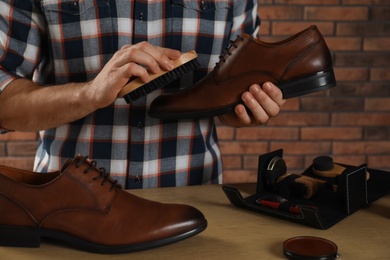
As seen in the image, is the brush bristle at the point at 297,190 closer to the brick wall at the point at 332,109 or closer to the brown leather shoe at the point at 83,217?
the brown leather shoe at the point at 83,217

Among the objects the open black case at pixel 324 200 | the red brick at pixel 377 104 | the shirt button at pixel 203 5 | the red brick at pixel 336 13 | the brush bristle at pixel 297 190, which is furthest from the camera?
the red brick at pixel 377 104

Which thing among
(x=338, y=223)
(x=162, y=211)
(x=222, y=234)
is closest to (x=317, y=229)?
(x=338, y=223)

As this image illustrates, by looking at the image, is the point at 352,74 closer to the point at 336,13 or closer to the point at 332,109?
the point at 332,109

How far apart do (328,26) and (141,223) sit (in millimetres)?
1813

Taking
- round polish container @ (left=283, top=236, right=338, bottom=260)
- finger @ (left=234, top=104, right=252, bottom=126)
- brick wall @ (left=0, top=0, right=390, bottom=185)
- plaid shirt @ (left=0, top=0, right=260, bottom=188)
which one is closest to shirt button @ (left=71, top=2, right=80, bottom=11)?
plaid shirt @ (left=0, top=0, right=260, bottom=188)

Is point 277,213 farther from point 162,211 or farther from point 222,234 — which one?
point 162,211

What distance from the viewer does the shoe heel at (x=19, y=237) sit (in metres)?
0.91

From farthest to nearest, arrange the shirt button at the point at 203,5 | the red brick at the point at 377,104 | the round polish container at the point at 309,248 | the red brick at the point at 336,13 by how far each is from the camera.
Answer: the red brick at the point at 377,104, the red brick at the point at 336,13, the shirt button at the point at 203,5, the round polish container at the point at 309,248

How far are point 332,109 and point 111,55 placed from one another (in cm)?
151

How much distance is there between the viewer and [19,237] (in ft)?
3.02

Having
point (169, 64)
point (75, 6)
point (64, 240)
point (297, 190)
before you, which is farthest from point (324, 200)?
point (75, 6)

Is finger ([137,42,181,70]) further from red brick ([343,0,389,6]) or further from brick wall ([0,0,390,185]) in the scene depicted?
red brick ([343,0,389,6])

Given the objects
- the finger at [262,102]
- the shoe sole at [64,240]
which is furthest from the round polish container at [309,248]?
the finger at [262,102]

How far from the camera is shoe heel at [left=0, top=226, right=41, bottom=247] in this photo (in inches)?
36.0
